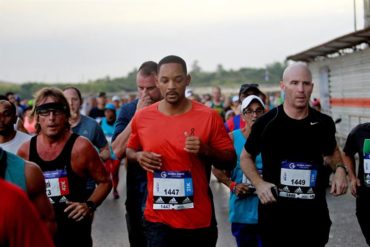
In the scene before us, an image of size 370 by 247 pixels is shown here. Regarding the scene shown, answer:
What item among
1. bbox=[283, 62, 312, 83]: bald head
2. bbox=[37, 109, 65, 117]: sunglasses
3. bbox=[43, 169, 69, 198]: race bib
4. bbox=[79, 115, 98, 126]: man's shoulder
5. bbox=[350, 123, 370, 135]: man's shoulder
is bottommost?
bbox=[43, 169, 69, 198]: race bib

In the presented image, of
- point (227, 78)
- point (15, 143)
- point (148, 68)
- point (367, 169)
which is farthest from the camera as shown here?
point (227, 78)

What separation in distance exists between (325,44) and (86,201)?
14.6 meters

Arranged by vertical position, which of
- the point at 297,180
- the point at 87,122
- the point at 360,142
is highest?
the point at 87,122

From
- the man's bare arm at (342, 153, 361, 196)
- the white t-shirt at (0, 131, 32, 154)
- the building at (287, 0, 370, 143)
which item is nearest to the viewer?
the white t-shirt at (0, 131, 32, 154)

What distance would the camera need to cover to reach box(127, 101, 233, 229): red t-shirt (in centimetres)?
420

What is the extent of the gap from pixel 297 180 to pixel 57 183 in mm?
1710

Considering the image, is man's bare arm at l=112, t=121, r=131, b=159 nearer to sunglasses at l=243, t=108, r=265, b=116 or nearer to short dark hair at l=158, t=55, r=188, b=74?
short dark hair at l=158, t=55, r=188, b=74

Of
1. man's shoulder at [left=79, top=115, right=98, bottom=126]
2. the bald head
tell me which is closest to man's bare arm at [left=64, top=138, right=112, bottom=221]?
the bald head

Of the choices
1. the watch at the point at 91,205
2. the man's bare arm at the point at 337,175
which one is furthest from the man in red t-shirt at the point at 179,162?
the man's bare arm at the point at 337,175

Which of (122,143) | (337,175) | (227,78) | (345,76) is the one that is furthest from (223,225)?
(227,78)

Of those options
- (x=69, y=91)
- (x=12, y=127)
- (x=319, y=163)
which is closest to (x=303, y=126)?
(x=319, y=163)

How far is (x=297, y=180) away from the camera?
172 inches

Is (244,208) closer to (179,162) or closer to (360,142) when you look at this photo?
(360,142)

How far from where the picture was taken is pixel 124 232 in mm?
8297
